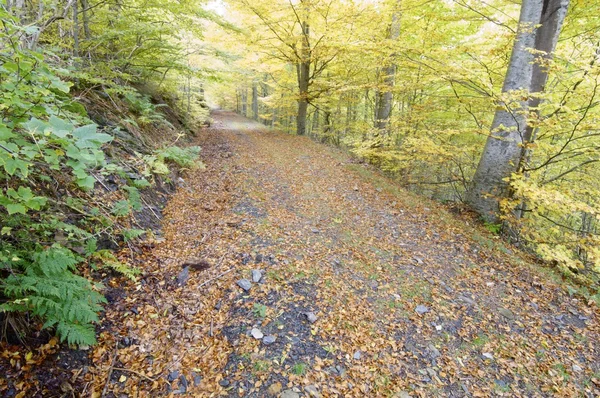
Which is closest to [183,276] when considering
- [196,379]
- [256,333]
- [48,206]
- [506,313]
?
[256,333]

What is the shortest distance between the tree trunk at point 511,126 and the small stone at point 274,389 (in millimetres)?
5617

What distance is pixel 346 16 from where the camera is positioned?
10773mm

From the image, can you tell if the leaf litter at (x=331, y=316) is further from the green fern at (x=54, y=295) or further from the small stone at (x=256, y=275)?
the green fern at (x=54, y=295)

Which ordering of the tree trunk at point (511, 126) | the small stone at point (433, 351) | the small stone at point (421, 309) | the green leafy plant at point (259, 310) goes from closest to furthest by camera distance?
1. the small stone at point (433, 351)
2. the green leafy plant at point (259, 310)
3. the small stone at point (421, 309)
4. the tree trunk at point (511, 126)

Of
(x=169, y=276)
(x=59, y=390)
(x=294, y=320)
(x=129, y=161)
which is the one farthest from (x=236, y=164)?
(x=59, y=390)

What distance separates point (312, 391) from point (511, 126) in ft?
19.6

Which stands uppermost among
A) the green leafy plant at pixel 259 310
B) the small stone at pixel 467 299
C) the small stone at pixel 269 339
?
the green leafy plant at pixel 259 310

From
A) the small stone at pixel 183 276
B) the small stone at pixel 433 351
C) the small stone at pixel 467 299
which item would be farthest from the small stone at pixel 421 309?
the small stone at pixel 183 276

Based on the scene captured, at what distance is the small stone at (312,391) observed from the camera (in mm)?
2686

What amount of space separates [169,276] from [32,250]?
153 cm

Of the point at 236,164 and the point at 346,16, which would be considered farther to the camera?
the point at 346,16

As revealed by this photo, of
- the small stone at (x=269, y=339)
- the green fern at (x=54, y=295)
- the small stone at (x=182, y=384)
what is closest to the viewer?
the green fern at (x=54, y=295)

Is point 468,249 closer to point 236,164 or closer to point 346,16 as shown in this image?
point 236,164

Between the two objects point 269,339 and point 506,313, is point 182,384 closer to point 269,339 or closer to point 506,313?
point 269,339
